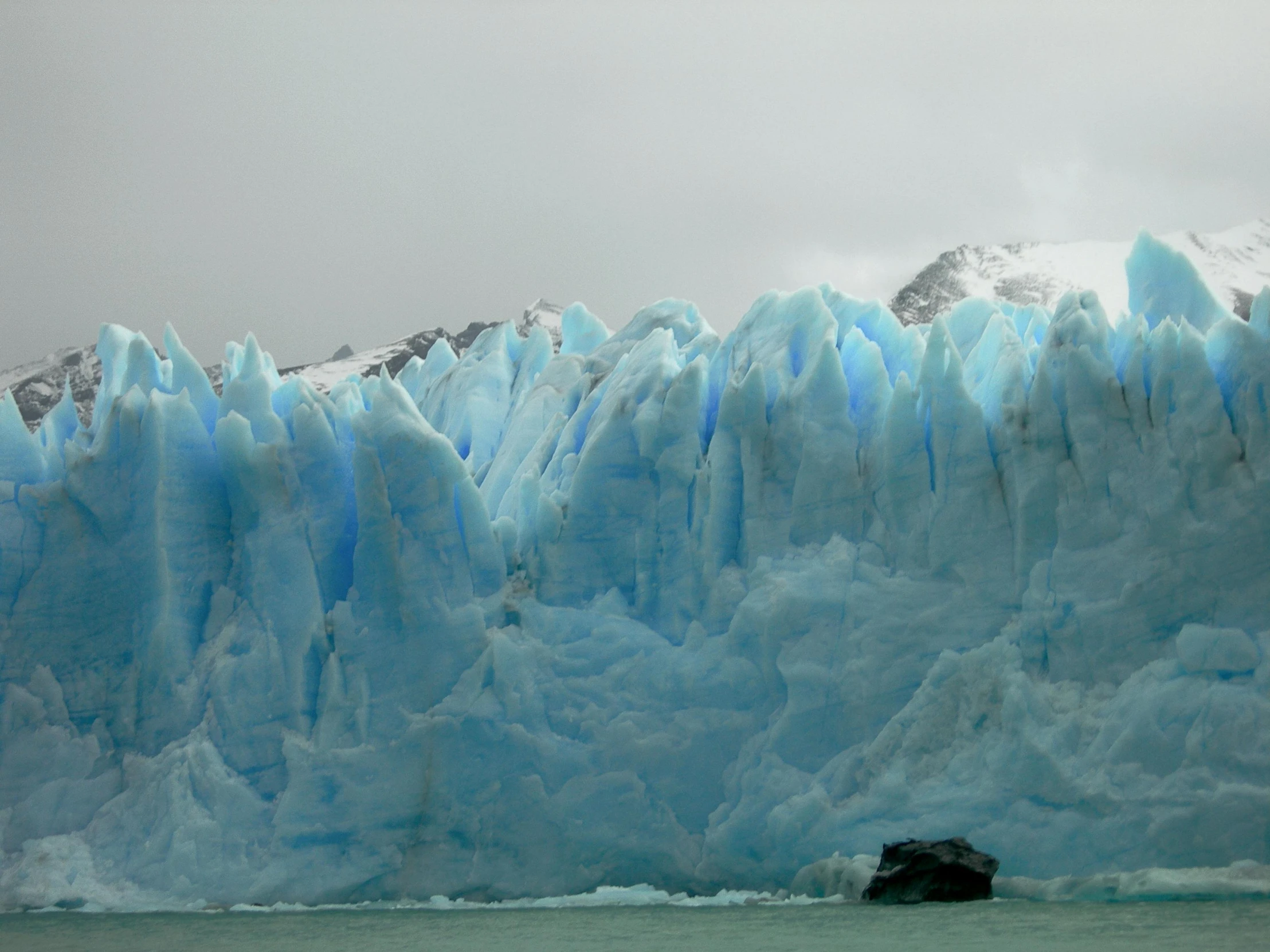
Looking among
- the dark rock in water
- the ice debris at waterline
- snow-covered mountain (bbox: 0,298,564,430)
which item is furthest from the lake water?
snow-covered mountain (bbox: 0,298,564,430)

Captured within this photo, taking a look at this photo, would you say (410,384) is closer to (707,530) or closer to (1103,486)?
(707,530)

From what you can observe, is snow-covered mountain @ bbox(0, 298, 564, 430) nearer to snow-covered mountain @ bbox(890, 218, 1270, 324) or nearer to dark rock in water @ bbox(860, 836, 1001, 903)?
snow-covered mountain @ bbox(890, 218, 1270, 324)

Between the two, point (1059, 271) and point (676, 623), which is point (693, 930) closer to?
point (676, 623)

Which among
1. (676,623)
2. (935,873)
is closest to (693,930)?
(935,873)

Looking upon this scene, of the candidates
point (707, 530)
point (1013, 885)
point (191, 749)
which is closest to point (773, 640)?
A: point (707, 530)

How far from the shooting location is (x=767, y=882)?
1536 centimetres

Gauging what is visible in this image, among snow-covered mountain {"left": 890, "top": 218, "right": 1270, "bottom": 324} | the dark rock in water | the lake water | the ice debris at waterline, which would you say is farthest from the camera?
snow-covered mountain {"left": 890, "top": 218, "right": 1270, "bottom": 324}

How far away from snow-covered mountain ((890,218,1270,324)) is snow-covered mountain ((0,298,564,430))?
447 inches

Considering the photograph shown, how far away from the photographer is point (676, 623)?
54.9ft

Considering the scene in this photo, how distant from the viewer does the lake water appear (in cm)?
1120

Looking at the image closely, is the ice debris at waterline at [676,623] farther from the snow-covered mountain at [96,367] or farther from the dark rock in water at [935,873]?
the snow-covered mountain at [96,367]

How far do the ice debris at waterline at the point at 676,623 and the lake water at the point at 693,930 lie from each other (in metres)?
1.02

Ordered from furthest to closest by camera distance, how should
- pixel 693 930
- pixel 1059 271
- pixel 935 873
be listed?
pixel 1059 271
pixel 935 873
pixel 693 930

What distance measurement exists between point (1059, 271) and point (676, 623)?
95.5ft
